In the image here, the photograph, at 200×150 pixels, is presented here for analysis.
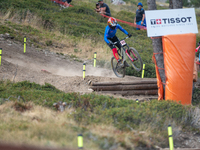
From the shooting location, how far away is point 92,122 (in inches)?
240

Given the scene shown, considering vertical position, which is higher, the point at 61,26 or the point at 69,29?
the point at 61,26

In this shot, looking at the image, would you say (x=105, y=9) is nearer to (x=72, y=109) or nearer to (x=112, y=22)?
(x=112, y=22)

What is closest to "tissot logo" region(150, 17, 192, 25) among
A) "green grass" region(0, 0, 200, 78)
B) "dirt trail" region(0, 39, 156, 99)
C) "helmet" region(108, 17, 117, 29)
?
"helmet" region(108, 17, 117, 29)

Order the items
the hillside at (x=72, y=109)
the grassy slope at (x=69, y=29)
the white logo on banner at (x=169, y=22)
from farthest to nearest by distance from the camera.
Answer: the grassy slope at (x=69, y=29) < the white logo on banner at (x=169, y=22) < the hillside at (x=72, y=109)

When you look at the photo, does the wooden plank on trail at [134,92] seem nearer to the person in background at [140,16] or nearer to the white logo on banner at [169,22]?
the white logo on banner at [169,22]

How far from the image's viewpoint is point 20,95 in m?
8.05

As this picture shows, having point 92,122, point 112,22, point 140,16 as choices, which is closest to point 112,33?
point 112,22

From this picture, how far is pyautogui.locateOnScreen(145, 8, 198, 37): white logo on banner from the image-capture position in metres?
8.45

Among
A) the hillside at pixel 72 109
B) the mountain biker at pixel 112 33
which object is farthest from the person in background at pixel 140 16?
the mountain biker at pixel 112 33

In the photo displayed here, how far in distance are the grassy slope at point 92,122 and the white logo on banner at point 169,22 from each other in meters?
2.30

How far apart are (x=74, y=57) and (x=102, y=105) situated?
9175 mm

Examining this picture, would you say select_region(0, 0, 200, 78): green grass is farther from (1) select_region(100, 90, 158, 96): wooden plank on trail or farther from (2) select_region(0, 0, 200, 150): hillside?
(1) select_region(100, 90, 158, 96): wooden plank on trail

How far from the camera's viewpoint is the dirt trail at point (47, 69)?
11.3 meters

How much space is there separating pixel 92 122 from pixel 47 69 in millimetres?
8133
